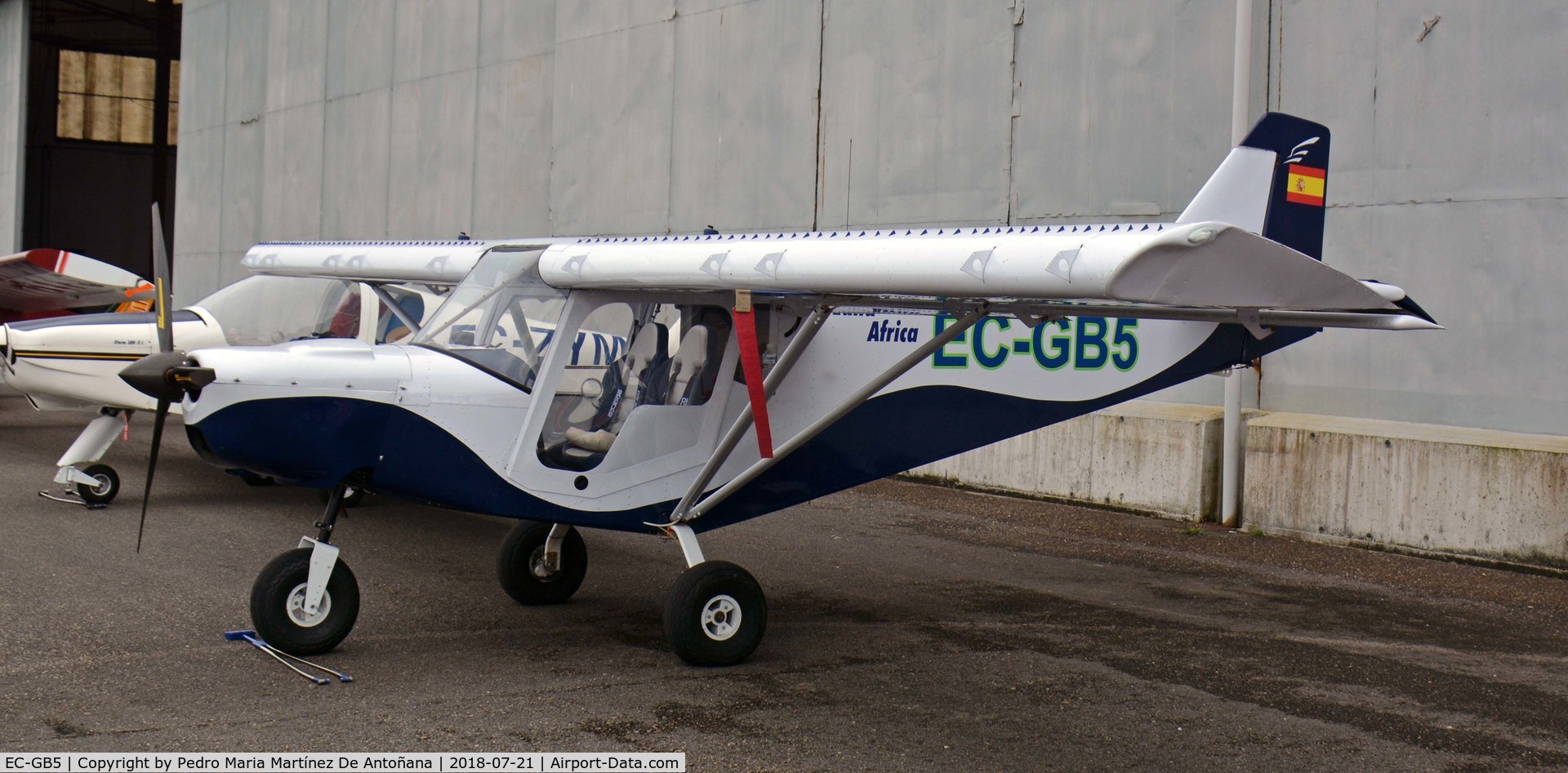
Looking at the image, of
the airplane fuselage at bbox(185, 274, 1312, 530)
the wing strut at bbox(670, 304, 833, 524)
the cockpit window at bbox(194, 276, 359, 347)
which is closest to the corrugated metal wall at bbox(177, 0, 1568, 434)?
the airplane fuselage at bbox(185, 274, 1312, 530)

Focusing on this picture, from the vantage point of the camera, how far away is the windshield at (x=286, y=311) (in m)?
10.6

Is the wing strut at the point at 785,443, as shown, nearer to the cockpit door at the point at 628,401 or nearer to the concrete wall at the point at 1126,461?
the cockpit door at the point at 628,401

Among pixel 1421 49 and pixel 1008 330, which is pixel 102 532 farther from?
pixel 1421 49

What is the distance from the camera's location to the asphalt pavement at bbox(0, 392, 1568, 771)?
4.74 m

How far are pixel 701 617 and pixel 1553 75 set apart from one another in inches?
284

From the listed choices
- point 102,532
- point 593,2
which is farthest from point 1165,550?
point 593,2

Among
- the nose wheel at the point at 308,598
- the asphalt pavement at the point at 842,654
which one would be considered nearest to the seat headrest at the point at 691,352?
the asphalt pavement at the point at 842,654

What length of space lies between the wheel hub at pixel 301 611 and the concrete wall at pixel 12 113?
30637 mm

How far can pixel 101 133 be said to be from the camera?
150 ft

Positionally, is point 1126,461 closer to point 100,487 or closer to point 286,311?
point 286,311

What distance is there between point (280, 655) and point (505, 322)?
181 cm

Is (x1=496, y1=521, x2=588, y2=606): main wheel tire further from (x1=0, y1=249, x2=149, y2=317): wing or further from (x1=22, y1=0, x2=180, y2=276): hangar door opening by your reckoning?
(x1=22, y1=0, x2=180, y2=276): hangar door opening

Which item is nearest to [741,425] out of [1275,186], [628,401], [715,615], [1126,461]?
[628,401]

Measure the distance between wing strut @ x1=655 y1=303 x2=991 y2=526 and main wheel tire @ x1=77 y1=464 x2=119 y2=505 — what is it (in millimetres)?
6148
